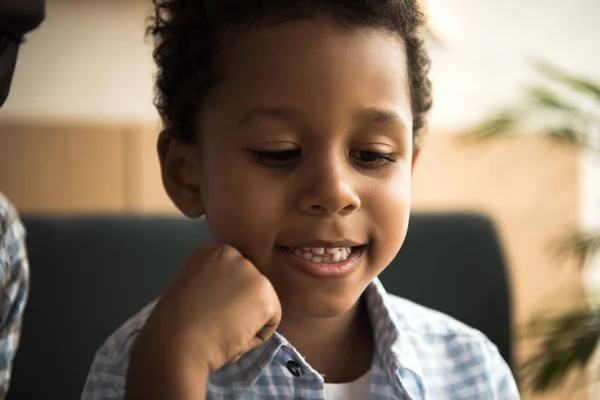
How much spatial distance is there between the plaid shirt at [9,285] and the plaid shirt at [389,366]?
0.12 m

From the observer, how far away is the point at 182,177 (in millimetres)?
956

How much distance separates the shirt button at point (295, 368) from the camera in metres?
0.90

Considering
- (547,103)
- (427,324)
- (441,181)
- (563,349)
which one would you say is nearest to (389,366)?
(427,324)

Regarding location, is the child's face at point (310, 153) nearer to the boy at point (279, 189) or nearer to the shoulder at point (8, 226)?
the boy at point (279, 189)

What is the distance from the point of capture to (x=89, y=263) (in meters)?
1.40

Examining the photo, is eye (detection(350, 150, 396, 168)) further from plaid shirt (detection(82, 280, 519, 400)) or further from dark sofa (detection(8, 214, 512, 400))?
dark sofa (detection(8, 214, 512, 400))

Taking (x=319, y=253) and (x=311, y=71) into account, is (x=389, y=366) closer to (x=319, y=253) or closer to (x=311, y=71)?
(x=319, y=253)

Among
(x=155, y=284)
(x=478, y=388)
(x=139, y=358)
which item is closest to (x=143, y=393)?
(x=139, y=358)

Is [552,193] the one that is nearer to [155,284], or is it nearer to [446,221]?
[446,221]

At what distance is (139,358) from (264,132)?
0.82 feet

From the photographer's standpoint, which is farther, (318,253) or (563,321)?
(563,321)

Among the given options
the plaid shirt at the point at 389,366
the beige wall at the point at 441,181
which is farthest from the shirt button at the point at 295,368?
the beige wall at the point at 441,181

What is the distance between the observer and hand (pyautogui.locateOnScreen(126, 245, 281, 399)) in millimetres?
707

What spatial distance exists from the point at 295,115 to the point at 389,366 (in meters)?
0.34
